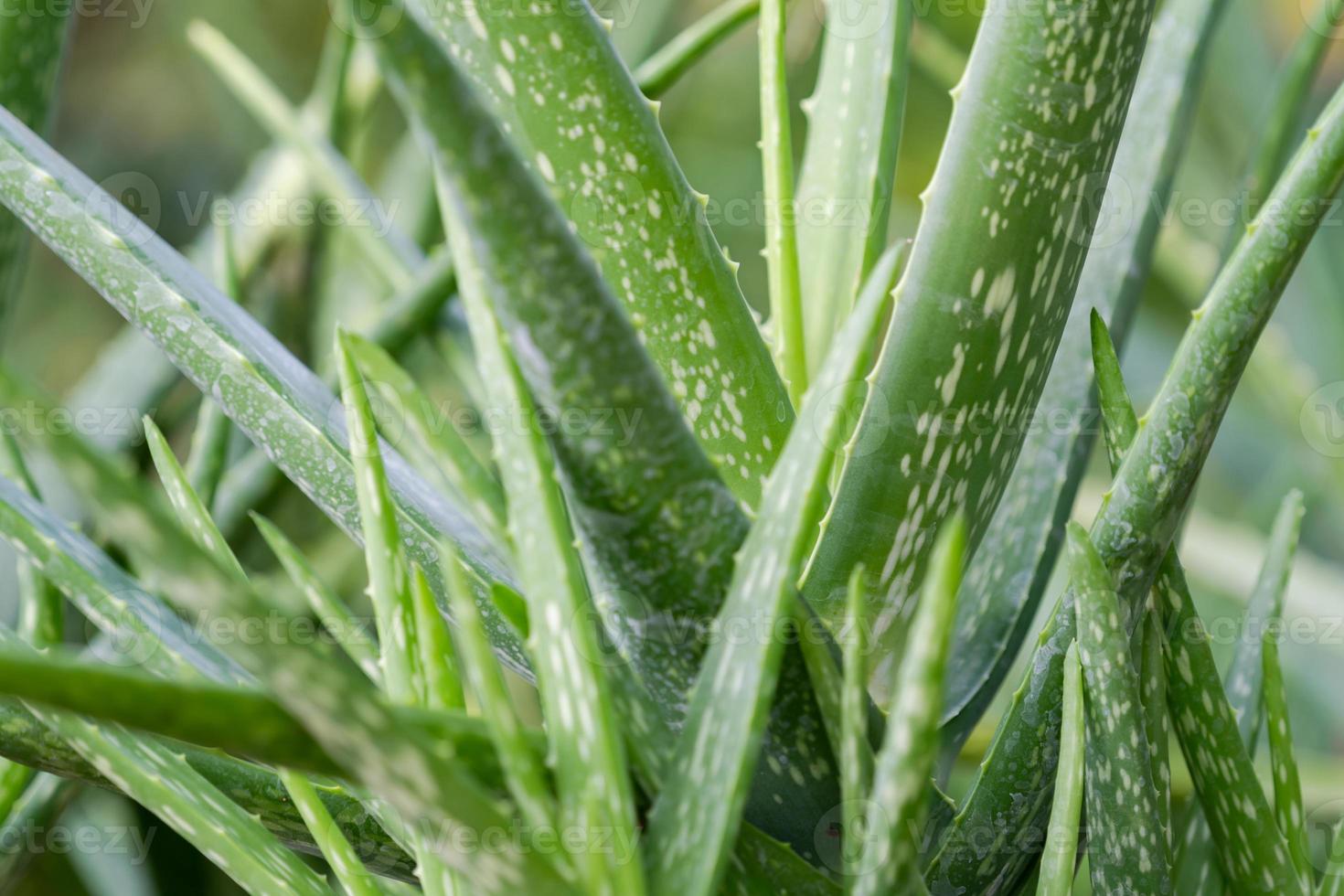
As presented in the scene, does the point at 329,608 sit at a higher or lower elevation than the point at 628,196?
lower

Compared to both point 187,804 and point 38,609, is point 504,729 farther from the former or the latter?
point 38,609

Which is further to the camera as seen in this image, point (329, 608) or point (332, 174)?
point (332, 174)

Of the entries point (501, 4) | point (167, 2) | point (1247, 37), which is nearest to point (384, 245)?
point (501, 4)

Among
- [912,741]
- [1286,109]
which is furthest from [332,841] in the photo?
[1286,109]

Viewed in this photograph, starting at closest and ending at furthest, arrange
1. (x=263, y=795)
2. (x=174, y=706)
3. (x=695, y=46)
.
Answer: (x=174, y=706) < (x=263, y=795) < (x=695, y=46)

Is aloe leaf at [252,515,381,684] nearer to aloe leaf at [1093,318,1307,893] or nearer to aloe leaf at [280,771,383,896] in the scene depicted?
aloe leaf at [280,771,383,896]

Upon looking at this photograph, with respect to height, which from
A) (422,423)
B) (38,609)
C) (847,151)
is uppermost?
(847,151)

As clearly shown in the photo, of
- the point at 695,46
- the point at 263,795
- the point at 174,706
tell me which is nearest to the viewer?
the point at 174,706
